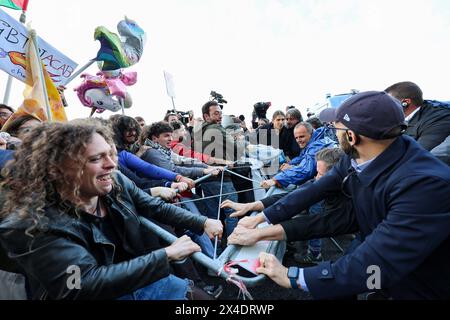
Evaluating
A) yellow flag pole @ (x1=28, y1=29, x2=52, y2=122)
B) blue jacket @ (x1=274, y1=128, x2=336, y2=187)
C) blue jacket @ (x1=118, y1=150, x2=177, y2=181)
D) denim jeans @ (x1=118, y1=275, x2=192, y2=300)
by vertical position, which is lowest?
denim jeans @ (x1=118, y1=275, x2=192, y2=300)

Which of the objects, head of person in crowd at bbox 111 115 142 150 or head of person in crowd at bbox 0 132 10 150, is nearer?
head of person in crowd at bbox 0 132 10 150

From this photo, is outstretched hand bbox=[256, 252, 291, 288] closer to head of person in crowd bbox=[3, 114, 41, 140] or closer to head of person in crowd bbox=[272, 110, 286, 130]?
head of person in crowd bbox=[3, 114, 41, 140]

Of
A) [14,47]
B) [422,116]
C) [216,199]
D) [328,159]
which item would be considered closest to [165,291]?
[328,159]

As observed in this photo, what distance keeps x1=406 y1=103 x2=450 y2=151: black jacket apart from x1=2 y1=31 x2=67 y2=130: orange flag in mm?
4028

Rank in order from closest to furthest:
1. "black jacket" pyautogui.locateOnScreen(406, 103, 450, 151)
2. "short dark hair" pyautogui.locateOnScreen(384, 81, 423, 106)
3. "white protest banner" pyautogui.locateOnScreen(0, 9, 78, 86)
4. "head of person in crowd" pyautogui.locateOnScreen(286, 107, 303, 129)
Answer: 1. "black jacket" pyautogui.locateOnScreen(406, 103, 450, 151)
2. "short dark hair" pyautogui.locateOnScreen(384, 81, 423, 106)
3. "white protest banner" pyautogui.locateOnScreen(0, 9, 78, 86)
4. "head of person in crowd" pyautogui.locateOnScreen(286, 107, 303, 129)

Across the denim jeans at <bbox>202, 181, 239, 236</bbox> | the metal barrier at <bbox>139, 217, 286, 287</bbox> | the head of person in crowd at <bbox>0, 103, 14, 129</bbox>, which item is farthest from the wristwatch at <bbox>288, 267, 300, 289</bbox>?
the head of person in crowd at <bbox>0, 103, 14, 129</bbox>

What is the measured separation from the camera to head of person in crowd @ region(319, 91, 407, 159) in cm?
126

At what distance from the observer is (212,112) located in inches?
168

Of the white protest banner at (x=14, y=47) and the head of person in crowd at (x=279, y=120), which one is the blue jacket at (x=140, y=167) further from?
the head of person in crowd at (x=279, y=120)

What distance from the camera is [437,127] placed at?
2.36 meters

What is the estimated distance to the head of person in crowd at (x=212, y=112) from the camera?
14.0 feet

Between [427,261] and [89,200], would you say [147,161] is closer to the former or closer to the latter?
[89,200]

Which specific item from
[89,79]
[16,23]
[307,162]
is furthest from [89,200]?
[89,79]

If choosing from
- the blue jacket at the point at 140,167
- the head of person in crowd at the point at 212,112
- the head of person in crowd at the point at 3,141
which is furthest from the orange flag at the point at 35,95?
the head of person in crowd at the point at 212,112
